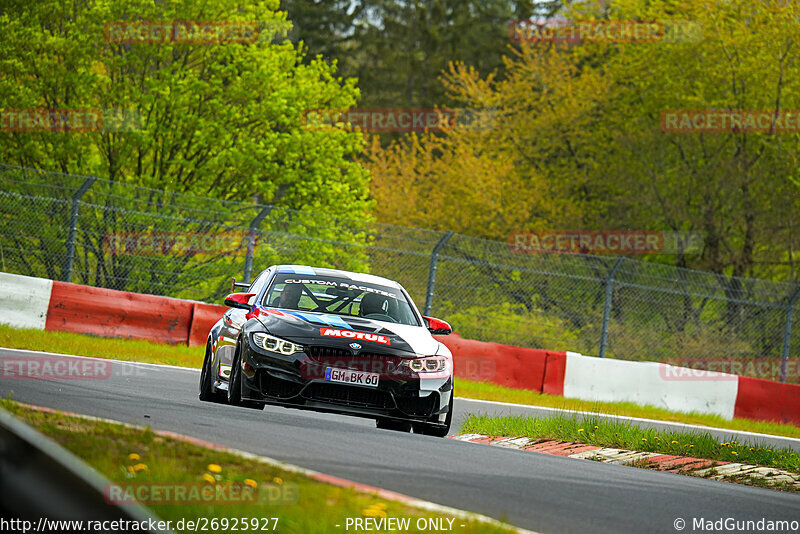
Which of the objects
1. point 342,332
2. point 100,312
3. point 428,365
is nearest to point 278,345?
point 342,332

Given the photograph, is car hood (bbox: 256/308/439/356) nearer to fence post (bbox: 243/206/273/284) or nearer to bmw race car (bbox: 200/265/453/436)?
bmw race car (bbox: 200/265/453/436)

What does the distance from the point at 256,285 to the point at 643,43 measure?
2580 cm

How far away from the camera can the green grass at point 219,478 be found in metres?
4.80

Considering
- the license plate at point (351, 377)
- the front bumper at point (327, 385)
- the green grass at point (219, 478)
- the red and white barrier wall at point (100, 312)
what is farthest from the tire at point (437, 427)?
the red and white barrier wall at point (100, 312)

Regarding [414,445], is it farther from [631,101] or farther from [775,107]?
[631,101]

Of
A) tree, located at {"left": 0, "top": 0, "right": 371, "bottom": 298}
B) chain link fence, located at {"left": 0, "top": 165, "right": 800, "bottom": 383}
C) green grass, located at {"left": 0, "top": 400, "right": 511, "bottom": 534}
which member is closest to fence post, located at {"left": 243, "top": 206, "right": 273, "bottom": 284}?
chain link fence, located at {"left": 0, "top": 165, "right": 800, "bottom": 383}

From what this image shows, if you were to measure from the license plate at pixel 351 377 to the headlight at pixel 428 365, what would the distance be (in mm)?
330

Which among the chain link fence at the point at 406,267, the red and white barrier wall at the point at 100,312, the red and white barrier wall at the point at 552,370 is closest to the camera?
the red and white barrier wall at the point at 100,312

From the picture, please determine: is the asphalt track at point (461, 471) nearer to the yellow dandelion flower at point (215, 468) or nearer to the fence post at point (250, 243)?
the yellow dandelion flower at point (215, 468)

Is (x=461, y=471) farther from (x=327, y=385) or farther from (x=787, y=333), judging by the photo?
(x=787, y=333)

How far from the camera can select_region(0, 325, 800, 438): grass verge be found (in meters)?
15.1

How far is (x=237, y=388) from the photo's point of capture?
31.2 ft

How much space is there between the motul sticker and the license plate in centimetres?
33

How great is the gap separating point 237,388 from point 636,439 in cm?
402
